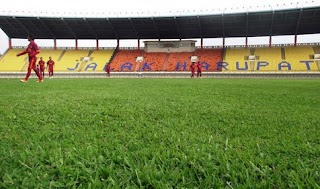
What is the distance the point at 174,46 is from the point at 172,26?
4.42m

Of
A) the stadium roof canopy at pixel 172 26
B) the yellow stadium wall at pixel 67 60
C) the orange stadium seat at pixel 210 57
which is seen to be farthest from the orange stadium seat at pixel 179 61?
the yellow stadium wall at pixel 67 60

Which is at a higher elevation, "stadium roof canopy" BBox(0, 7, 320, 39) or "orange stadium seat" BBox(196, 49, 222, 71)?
"stadium roof canopy" BBox(0, 7, 320, 39)

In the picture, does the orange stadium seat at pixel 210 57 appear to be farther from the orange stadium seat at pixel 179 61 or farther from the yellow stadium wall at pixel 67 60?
the yellow stadium wall at pixel 67 60

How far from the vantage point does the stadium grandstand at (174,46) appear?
2953 centimetres

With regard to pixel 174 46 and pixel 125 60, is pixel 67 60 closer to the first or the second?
pixel 125 60

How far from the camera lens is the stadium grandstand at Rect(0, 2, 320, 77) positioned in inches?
1163

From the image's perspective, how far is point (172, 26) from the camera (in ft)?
108

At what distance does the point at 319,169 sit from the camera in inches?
45.5

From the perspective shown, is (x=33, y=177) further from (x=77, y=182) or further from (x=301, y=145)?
(x=301, y=145)

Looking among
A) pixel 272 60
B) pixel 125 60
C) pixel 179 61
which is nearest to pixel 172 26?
pixel 179 61

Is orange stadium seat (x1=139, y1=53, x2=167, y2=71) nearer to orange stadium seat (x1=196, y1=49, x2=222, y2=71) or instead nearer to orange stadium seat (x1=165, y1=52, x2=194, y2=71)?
orange stadium seat (x1=165, y1=52, x2=194, y2=71)


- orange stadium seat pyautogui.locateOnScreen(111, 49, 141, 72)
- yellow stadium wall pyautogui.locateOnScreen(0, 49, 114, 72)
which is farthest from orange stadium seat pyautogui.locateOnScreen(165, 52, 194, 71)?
yellow stadium wall pyautogui.locateOnScreen(0, 49, 114, 72)

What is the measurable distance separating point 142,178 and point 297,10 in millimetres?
33109

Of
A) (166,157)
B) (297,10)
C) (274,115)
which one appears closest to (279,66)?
(297,10)
